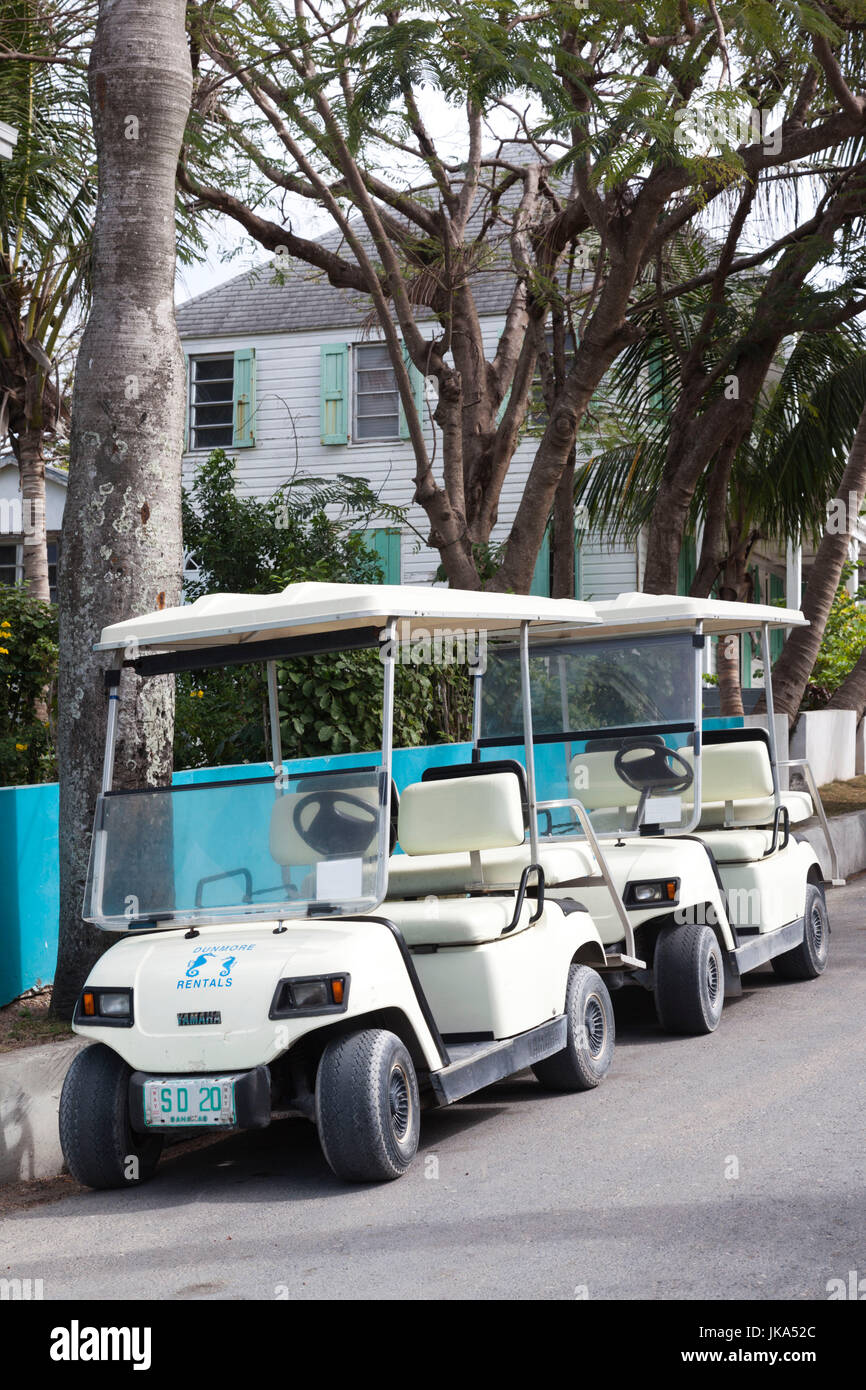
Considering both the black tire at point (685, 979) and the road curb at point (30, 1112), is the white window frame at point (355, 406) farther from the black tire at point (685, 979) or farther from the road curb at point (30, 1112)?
the road curb at point (30, 1112)

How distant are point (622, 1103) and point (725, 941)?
1.66 metres

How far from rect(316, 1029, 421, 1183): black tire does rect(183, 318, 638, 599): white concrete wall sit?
15.3 m

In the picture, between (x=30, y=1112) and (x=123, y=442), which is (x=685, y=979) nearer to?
(x=30, y=1112)

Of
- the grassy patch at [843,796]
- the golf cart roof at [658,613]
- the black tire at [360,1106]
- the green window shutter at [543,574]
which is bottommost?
the grassy patch at [843,796]

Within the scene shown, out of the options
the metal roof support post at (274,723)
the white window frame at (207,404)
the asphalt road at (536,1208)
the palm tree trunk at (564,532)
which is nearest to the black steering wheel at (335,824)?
the asphalt road at (536,1208)

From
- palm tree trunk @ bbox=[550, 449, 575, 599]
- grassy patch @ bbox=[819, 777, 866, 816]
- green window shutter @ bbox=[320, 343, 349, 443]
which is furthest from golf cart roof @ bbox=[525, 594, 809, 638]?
green window shutter @ bbox=[320, 343, 349, 443]

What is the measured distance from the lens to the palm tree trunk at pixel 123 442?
6.83 metres

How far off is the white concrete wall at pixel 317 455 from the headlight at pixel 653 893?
518 inches

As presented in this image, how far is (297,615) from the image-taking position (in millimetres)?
→ 5340

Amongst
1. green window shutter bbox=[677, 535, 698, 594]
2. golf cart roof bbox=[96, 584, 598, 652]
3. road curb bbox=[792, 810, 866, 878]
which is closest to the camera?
golf cart roof bbox=[96, 584, 598, 652]

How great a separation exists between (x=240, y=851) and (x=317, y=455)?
631 inches

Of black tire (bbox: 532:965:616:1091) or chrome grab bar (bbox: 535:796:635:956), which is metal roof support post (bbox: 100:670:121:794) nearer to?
chrome grab bar (bbox: 535:796:635:956)

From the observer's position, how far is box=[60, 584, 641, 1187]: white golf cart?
16.3 ft
